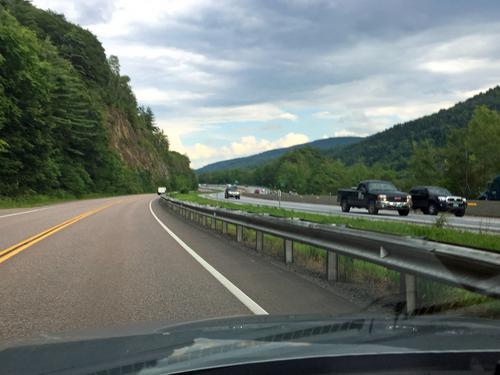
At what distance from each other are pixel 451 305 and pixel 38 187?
5894 cm

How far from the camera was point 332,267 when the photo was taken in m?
9.22

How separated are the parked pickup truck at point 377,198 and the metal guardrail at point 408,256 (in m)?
19.6

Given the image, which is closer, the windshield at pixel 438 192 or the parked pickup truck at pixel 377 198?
the parked pickup truck at pixel 377 198

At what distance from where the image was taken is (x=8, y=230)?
61.0 feet

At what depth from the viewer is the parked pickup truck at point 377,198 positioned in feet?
97.5

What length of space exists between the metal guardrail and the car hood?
3.72 ft

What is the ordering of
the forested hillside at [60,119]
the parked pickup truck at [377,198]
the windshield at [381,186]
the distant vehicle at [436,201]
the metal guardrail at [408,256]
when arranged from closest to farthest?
the metal guardrail at [408,256], the parked pickup truck at [377,198], the distant vehicle at [436,201], the windshield at [381,186], the forested hillside at [60,119]

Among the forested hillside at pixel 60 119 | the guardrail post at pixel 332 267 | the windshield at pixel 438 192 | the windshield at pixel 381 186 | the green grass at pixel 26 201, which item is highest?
the forested hillside at pixel 60 119

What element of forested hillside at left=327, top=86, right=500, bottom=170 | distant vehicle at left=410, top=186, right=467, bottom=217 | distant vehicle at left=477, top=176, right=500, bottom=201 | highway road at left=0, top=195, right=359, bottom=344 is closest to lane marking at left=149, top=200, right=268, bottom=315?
highway road at left=0, top=195, right=359, bottom=344

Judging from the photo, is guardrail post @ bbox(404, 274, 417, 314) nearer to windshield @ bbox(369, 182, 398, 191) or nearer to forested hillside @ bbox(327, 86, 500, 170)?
windshield @ bbox(369, 182, 398, 191)

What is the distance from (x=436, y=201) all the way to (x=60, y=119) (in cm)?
5058

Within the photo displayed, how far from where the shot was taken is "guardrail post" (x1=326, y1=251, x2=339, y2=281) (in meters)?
9.12

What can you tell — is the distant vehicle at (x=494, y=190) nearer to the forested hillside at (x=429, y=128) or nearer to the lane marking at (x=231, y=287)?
the lane marking at (x=231, y=287)

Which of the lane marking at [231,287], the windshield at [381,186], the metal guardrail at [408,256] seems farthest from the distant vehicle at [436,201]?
the metal guardrail at [408,256]
